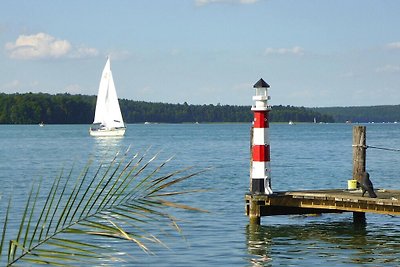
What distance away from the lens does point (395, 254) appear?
15477mm

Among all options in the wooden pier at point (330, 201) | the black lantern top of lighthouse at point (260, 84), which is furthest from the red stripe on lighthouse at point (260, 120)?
the wooden pier at point (330, 201)

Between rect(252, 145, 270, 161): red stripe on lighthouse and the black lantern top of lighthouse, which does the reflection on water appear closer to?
rect(252, 145, 270, 161): red stripe on lighthouse

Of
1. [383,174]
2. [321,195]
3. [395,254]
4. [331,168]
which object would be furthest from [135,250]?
[331,168]

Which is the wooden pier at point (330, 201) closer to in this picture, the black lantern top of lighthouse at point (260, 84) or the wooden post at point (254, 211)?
the wooden post at point (254, 211)

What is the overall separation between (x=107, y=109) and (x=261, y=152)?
275 feet

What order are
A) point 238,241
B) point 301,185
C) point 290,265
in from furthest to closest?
1. point 301,185
2. point 238,241
3. point 290,265

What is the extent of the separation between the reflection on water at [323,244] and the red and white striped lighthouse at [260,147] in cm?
116

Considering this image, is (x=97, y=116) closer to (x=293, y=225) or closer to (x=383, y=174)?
(x=383, y=174)

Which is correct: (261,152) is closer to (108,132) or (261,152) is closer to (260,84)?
(260,84)

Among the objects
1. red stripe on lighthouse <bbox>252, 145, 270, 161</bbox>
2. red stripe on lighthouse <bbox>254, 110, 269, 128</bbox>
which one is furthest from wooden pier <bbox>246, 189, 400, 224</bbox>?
red stripe on lighthouse <bbox>254, 110, 269, 128</bbox>

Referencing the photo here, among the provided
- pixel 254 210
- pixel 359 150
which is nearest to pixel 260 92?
pixel 254 210

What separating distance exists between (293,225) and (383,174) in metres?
23.3

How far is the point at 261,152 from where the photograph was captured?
1623 cm

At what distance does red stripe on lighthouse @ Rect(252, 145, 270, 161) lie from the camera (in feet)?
53.2
